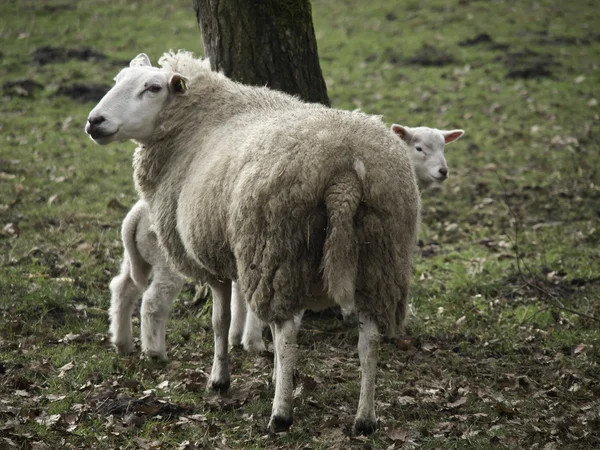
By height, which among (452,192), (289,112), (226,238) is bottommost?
(452,192)

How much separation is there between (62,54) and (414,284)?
10420mm

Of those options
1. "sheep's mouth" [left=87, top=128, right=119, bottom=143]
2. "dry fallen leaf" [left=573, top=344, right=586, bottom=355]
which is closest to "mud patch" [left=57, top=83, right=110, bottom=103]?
"sheep's mouth" [left=87, top=128, right=119, bottom=143]

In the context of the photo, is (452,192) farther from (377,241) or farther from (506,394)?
(377,241)

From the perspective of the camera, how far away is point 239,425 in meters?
4.38

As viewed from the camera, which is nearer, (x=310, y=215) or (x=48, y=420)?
(x=310, y=215)

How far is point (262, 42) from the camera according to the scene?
605 centimetres

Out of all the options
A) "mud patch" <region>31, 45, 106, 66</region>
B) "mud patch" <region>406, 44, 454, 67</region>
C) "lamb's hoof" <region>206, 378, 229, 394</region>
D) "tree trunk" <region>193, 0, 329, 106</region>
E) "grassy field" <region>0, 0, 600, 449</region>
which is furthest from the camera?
"mud patch" <region>406, 44, 454, 67</region>

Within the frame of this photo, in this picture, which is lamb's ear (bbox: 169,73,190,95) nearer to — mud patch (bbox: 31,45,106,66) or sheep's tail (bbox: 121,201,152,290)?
sheep's tail (bbox: 121,201,152,290)

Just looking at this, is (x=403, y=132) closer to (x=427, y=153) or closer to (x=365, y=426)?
(x=427, y=153)

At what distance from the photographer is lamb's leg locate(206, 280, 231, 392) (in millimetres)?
4895

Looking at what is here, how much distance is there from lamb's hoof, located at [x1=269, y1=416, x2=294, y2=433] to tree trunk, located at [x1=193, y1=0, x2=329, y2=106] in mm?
2873

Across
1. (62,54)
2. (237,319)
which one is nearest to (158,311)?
(237,319)

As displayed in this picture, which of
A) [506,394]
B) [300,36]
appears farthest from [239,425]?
[300,36]

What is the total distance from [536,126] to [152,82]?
28.6 ft
